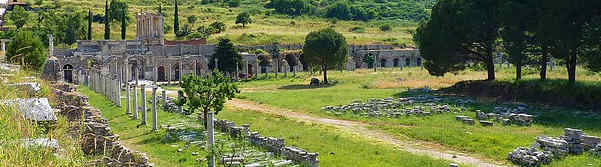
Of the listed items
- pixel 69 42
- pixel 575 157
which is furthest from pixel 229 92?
pixel 69 42

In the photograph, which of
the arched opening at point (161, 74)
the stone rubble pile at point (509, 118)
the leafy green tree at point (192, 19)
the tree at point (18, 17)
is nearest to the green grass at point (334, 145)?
the stone rubble pile at point (509, 118)

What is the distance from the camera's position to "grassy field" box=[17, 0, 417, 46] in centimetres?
8725

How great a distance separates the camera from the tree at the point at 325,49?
54.5m

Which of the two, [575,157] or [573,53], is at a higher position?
[573,53]

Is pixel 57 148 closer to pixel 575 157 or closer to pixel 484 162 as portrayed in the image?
pixel 484 162

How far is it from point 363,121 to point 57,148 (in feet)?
68.7

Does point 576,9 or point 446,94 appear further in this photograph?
point 446,94

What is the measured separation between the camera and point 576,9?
100 feet

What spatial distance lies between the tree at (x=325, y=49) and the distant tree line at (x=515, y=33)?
12235 millimetres

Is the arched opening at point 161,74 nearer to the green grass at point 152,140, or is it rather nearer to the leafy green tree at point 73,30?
the leafy green tree at point 73,30

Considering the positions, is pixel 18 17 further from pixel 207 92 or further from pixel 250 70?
pixel 207 92

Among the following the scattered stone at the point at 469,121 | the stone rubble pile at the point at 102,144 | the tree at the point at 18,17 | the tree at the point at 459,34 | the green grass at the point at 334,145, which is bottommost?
the green grass at the point at 334,145

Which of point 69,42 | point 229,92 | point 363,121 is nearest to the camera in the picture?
point 229,92

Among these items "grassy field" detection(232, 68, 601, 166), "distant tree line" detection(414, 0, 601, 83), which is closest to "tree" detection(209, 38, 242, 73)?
"grassy field" detection(232, 68, 601, 166)
